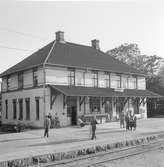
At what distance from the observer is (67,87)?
1077 inches

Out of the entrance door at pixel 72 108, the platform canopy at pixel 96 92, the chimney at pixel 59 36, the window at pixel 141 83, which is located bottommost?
the entrance door at pixel 72 108

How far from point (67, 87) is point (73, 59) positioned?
4.40 meters

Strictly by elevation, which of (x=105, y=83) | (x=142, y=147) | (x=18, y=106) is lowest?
(x=142, y=147)

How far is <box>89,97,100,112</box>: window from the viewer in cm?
3025

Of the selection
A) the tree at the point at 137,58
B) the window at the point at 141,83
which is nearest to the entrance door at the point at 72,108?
the window at the point at 141,83

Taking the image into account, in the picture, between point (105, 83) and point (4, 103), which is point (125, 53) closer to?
point (105, 83)

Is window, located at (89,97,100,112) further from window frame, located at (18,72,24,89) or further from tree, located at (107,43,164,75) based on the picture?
tree, located at (107,43,164,75)

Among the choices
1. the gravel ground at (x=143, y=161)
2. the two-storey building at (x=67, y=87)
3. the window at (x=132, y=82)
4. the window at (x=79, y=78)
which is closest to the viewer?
the gravel ground at (x=143, y=161)

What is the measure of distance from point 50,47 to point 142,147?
18990 millimetres

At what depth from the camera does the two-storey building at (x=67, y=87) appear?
27.0 meters

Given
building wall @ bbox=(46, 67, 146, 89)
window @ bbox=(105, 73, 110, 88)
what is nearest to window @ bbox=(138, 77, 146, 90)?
building wall @ bbox=(46, 67, 146, 89)

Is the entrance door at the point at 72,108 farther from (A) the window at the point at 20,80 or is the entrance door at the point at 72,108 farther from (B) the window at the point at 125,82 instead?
(B) the window at the point at 125,82

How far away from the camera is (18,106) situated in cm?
3080

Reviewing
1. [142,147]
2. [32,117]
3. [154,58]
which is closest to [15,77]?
[32,117]
